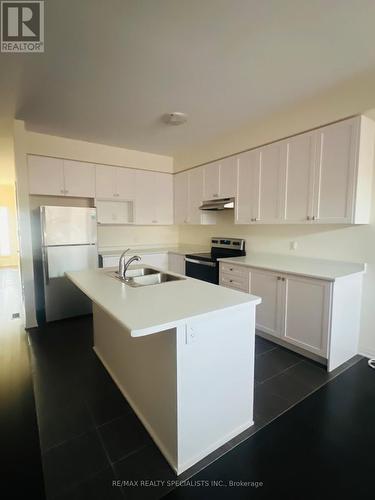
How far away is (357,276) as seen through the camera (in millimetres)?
2486

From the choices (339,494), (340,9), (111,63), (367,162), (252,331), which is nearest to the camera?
(339,494)

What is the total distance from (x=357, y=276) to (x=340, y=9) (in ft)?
6.86

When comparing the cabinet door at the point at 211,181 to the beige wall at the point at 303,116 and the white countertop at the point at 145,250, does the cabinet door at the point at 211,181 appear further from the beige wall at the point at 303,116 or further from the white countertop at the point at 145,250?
the white countertop at the point at 145,250

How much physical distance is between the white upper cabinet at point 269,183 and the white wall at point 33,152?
227 cm

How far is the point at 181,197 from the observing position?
4.72 meters

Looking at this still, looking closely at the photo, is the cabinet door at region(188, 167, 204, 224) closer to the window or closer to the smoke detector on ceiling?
the smoke detector on ceiling

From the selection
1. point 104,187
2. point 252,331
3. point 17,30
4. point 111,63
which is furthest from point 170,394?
point 104,187

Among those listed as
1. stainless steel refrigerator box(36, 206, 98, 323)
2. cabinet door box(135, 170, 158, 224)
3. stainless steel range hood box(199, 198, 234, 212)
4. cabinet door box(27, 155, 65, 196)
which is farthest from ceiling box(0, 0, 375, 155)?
cabinet door box(135, 170, 158, 224)

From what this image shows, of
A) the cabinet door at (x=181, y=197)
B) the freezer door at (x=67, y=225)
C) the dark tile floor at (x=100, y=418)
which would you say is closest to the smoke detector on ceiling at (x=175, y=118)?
the cabinet door at (x=181, y=197)

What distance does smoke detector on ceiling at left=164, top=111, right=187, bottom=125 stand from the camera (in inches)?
117

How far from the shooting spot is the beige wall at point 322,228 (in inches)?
94.2

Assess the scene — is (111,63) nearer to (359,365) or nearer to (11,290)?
(359,365)

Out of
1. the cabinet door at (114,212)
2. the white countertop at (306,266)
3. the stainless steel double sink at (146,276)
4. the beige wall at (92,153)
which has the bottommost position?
the stainless steel double sink at (146,276)

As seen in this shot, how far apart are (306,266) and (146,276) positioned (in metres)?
1.69
